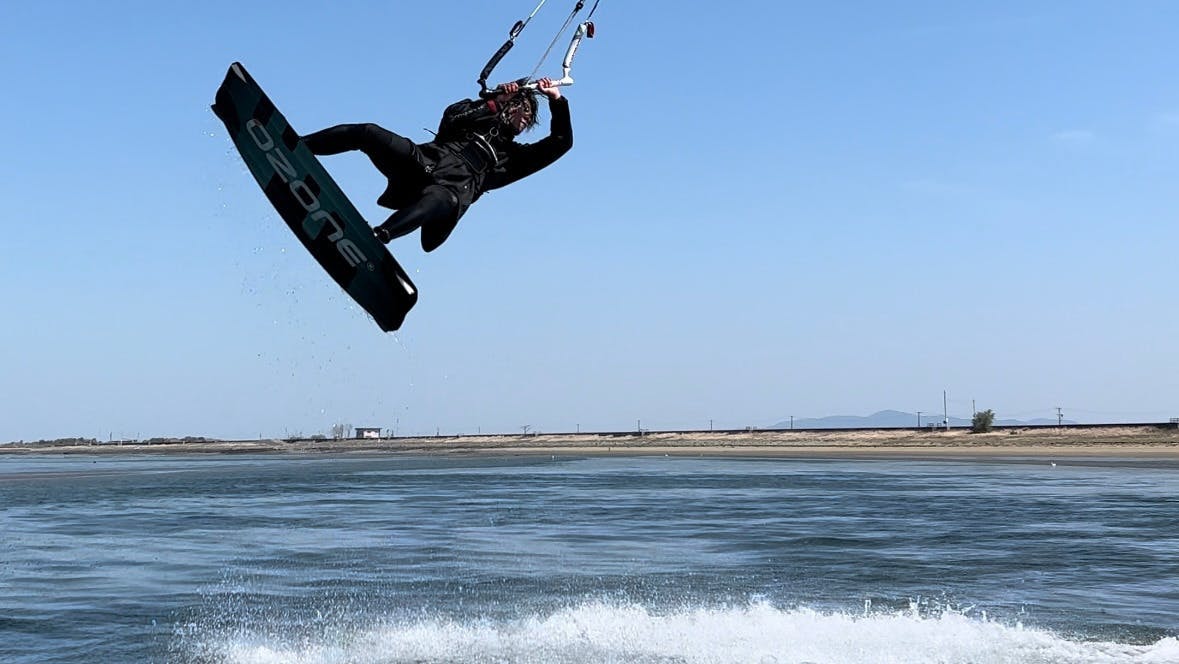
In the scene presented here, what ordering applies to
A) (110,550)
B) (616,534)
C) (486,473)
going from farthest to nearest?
(486,473) < (616,534) < (110,550)

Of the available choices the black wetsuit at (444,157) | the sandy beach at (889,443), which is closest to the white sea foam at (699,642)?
the black wetsuit at (444,157)

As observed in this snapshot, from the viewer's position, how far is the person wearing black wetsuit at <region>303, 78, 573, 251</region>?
367 inches

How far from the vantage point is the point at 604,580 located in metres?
17.3

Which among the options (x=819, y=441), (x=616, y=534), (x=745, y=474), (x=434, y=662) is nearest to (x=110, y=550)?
(x=616, y=534)

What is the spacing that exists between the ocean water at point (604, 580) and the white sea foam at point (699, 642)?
0.04m

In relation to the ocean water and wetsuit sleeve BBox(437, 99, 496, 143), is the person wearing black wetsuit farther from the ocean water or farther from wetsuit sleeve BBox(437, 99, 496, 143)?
the ocean water

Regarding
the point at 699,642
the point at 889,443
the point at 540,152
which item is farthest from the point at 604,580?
the point at 889,443

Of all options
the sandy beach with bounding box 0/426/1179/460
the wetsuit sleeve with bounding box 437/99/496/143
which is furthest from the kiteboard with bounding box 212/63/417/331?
the sandy beach with bounding box 0/426/1179/460

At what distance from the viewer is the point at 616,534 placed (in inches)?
941

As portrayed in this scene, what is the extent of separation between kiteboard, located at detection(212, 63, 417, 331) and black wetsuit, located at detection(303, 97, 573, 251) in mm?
248

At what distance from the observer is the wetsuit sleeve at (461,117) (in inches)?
377

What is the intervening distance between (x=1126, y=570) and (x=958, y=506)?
12.5m

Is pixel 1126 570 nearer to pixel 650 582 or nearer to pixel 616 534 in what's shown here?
pixel 650 582

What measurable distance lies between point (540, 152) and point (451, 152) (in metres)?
0.83
